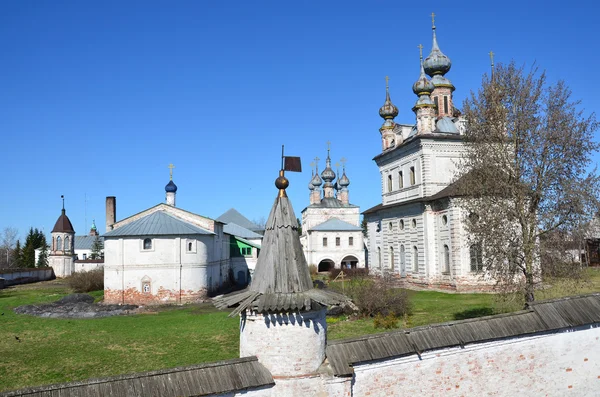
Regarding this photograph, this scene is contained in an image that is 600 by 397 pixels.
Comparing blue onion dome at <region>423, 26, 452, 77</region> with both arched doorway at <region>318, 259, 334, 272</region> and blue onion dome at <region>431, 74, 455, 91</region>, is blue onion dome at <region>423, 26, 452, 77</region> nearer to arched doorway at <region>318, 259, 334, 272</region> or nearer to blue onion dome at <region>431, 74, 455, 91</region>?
blue onion dome at <region>431, 74, 455, 91</region>

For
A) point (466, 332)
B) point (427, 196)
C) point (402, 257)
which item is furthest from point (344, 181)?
point (466, 332)

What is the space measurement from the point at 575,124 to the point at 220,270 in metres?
22.8

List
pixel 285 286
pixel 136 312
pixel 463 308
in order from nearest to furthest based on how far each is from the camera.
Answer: pixel 285 286, pixel 463 308, pixel 136 312

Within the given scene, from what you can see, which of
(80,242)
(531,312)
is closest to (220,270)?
(531,312)

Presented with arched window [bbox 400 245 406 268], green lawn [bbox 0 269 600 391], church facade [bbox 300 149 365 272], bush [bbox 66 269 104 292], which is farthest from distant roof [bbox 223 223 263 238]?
green lawn [bbox 0 269 600 391]

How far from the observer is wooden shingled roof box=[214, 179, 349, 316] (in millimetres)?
6660

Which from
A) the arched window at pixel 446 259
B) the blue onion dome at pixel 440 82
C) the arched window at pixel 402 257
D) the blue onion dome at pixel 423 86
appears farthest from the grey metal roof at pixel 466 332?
the blue onion dome at pixel 440 82

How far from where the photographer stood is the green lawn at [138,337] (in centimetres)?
1212

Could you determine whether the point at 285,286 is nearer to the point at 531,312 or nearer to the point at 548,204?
the point at 531,312

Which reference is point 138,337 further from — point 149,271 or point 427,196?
point 427,196

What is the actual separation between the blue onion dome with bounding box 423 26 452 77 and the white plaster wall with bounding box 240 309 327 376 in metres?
27.1

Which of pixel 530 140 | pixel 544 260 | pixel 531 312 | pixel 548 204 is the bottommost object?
pixel 531 312

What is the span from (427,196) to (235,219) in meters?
31.4

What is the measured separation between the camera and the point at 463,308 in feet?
60.8
